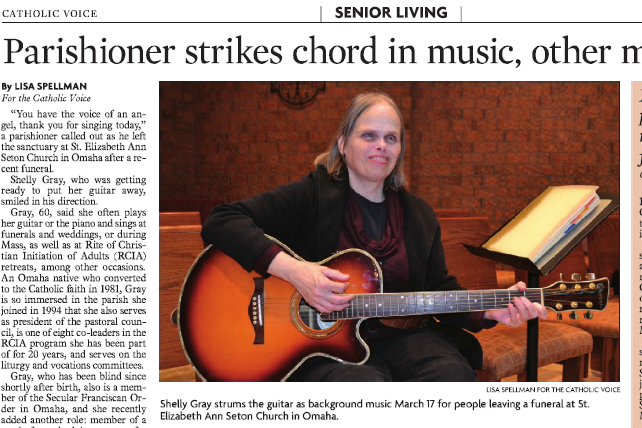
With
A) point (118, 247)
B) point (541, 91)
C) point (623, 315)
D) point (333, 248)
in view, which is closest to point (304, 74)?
point (333, 248)

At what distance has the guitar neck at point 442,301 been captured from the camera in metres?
1.59

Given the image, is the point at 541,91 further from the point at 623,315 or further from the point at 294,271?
the point at 294,271

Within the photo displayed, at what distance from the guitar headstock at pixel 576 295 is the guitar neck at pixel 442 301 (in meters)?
0.04

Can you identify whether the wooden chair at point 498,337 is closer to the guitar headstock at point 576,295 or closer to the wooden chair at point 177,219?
the guitar headstock at point 576,295

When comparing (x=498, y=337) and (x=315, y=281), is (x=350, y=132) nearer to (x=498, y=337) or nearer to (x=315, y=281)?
(x=315, y=281)

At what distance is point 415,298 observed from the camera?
1.61 meters

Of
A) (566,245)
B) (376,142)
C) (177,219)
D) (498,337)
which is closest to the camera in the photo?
(566,245)

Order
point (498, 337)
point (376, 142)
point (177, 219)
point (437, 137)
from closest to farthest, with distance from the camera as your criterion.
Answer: point (376, 142) < point (498, 337) < point (177, 219) < point (437, 137)

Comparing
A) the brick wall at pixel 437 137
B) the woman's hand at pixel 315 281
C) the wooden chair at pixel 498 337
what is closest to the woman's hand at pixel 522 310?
the wooden chair at pixel 498 337

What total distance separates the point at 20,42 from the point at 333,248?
Answer: 1.22 metres

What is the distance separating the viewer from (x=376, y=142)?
1.73m

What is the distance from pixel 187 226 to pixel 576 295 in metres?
1.22

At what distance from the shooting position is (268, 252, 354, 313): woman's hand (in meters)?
1.53

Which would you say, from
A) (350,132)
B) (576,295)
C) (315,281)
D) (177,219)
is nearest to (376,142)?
(350,132)
